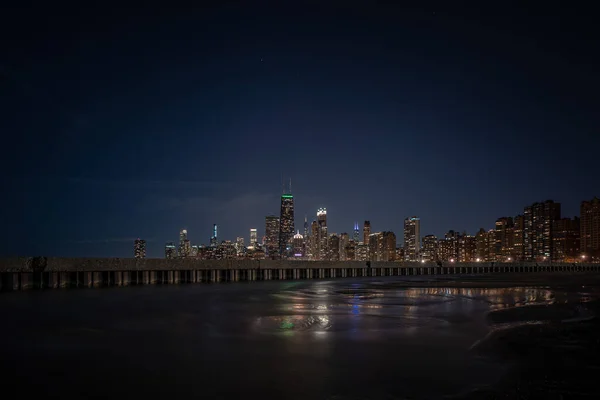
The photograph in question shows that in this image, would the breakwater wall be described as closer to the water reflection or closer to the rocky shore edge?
the water reflection

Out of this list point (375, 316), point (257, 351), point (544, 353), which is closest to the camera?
point (544, 353)

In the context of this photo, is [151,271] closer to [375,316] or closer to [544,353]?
[375,316]

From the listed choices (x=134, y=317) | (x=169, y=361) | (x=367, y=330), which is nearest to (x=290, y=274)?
(x=134, y=317)

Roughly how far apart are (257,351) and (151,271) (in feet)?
153

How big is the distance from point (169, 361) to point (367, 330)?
895cm

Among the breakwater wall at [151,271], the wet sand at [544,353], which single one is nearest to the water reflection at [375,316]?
the wet sand at [544,353]

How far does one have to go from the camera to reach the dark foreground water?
39.8ft

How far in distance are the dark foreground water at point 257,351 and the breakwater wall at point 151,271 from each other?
1811 centimetres

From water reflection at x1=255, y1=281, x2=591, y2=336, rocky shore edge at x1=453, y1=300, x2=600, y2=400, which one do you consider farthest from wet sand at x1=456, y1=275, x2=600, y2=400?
water reflection at x1=255, y1=281, x2=591, y2=336

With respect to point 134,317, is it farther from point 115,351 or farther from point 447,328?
point 447,328

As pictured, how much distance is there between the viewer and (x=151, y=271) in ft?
198

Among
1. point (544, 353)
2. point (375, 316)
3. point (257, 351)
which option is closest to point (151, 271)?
point (375, 316)

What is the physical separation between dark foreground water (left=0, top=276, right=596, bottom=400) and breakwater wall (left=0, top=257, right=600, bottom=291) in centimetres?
1811

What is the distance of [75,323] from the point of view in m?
24.5
